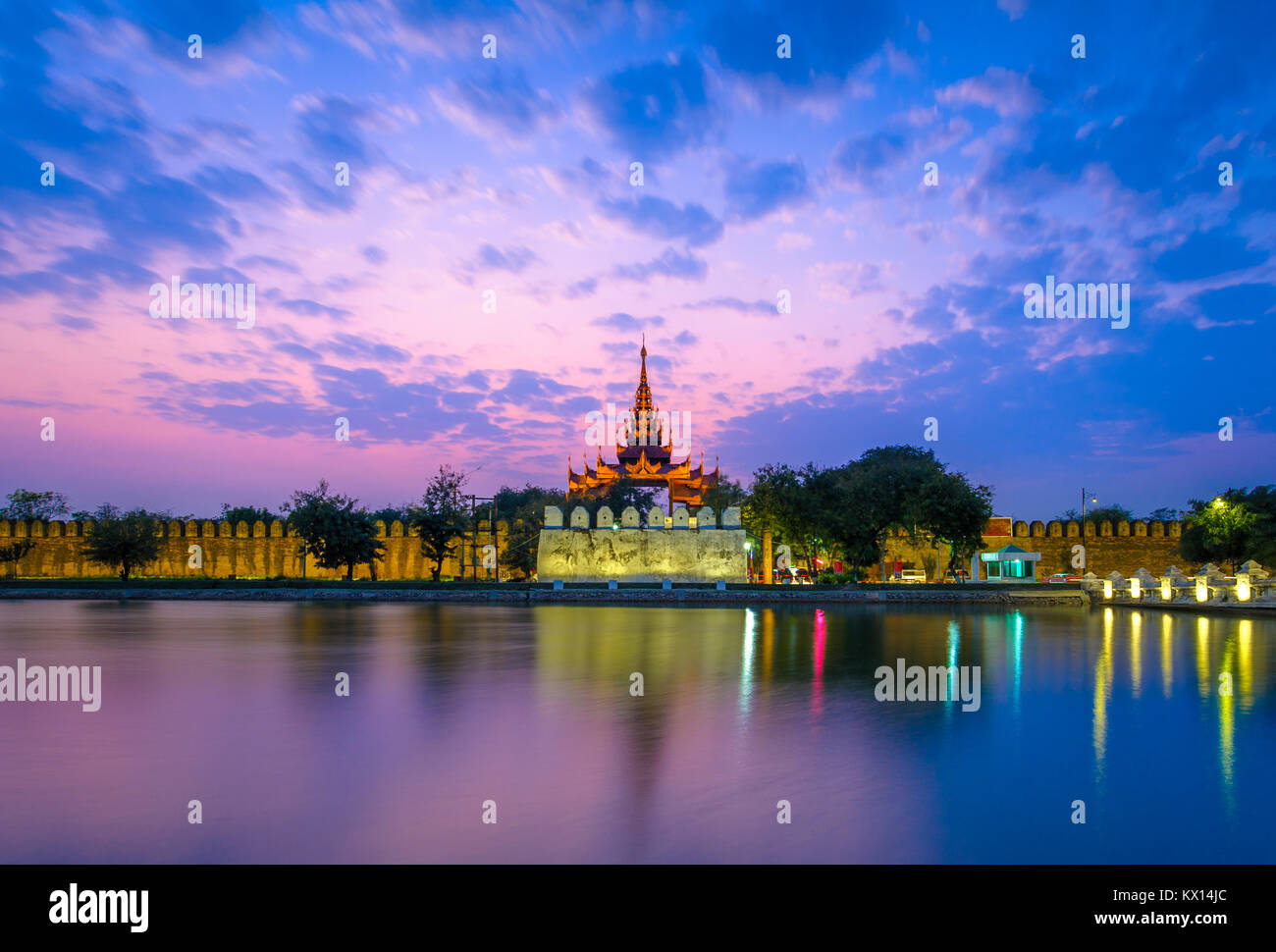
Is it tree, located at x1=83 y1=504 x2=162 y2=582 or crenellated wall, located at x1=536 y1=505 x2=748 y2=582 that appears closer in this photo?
crenellated wall, located at x1=536 y1=505 x2=748 y2=582

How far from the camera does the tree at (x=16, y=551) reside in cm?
4731

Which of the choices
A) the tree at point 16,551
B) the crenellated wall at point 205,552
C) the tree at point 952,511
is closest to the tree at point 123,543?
the crenellated wall at point 205,552

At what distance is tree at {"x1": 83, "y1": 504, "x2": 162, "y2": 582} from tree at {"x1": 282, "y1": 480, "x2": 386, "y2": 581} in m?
8.52

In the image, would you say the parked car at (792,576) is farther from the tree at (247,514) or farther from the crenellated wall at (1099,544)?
the tree at (247,514)

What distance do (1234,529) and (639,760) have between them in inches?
1546

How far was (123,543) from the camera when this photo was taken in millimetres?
40594

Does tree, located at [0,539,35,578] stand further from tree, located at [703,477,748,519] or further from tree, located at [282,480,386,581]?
tree, located at [703,477,748,519]

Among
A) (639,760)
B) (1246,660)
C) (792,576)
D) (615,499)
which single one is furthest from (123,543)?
(1246,660)

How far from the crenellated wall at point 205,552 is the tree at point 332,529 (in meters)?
7.25

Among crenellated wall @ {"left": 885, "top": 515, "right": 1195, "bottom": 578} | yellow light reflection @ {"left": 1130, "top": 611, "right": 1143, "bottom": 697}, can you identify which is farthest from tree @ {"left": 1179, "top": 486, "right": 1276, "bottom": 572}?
yellow light reflection @ {"left": 1130, "top": 611, "right": 1143, "bottom": 697}

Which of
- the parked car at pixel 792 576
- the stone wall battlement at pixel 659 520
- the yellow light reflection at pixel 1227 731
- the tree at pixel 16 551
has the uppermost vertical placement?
the stone wall battlement at pixel 659 520

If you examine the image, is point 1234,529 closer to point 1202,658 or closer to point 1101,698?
point 1202,658

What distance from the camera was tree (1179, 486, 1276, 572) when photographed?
1329 inches

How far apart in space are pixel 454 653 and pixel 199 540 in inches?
1670
